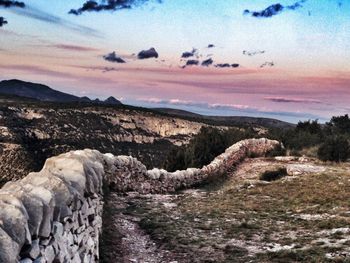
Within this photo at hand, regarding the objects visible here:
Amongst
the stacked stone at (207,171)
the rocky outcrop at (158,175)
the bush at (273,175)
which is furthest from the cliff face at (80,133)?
the bush at (273,175)

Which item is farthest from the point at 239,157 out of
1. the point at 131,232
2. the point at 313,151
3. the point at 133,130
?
the point at 133,130

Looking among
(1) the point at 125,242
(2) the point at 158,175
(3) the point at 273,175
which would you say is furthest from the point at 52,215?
(3) the point at 273,175

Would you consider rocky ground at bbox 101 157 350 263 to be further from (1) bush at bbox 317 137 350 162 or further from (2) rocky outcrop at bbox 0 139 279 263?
(1) bush at bbox 317 137 350 162

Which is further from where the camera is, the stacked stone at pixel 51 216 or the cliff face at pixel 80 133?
the cliff face at pixel 80 133

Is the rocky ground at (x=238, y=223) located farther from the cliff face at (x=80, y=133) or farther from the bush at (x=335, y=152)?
the cliff face at (x=80, y=133)

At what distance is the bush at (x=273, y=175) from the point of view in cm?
2086

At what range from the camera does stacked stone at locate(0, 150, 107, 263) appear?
4.14 m

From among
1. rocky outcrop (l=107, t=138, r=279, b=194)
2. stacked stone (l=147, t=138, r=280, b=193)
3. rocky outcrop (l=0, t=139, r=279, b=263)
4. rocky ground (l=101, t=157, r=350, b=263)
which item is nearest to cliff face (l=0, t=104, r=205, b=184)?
stacked stone (l=147, t=138, r=280, b=193)

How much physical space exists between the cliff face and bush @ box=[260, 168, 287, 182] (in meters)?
33.1

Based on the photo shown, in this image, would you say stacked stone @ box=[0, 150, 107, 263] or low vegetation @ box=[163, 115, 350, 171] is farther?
low vegetation @ box=[163, 115, 350, 171]

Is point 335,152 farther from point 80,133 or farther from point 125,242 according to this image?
point 80,133

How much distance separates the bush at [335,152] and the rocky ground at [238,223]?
23.2 ft

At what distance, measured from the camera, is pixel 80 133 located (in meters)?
82.3

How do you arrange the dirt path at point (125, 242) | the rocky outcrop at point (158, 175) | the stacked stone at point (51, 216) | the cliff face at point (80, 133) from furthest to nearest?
the cliff face at point (80, 133), the rocky outcrop at point (158, 175), the dirt path at point (125, 242), the stacked stone at point (51, 216)
